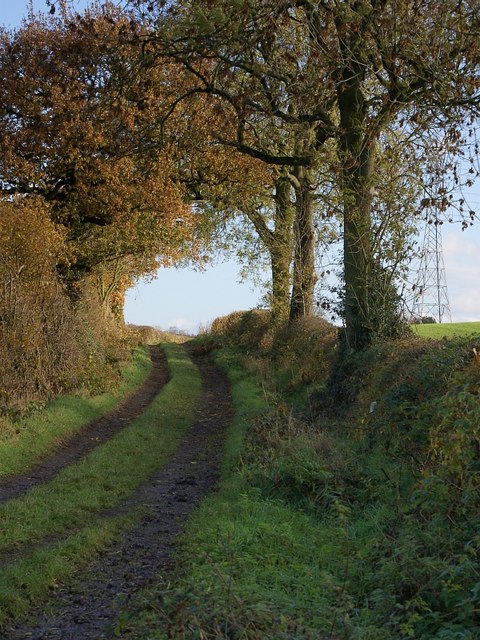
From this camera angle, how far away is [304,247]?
25.5 m

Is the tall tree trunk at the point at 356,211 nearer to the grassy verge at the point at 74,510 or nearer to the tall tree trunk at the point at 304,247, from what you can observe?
the grassy verge at the point at 74,510

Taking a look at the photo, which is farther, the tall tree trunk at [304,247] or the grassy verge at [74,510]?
the tall tree trunk at [304,247]

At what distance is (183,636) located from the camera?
4852 mm

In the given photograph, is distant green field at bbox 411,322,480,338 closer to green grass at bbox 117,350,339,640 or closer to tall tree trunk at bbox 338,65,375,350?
tall tree trunk at bbox 338,65,375,350

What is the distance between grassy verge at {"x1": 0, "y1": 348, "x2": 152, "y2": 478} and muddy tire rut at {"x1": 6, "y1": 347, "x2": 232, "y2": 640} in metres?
2.68

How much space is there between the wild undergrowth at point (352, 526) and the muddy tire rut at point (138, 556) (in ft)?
1.44

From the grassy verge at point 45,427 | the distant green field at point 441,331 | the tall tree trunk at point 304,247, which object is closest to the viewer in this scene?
Result: the grassy verge at point 45,427

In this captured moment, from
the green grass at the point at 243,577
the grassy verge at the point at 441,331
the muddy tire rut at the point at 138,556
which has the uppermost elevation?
the grassy verge at the point at 441,331

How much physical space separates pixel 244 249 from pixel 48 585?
24930 mm

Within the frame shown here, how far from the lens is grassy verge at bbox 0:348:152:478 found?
14500 millimetres

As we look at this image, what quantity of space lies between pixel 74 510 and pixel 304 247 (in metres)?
16.2

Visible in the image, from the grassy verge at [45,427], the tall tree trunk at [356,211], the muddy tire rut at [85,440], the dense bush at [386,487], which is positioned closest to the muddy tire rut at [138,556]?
the dense bush at [386,487]

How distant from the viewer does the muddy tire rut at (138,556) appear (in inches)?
265

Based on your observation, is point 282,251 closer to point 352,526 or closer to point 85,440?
point 85,440
